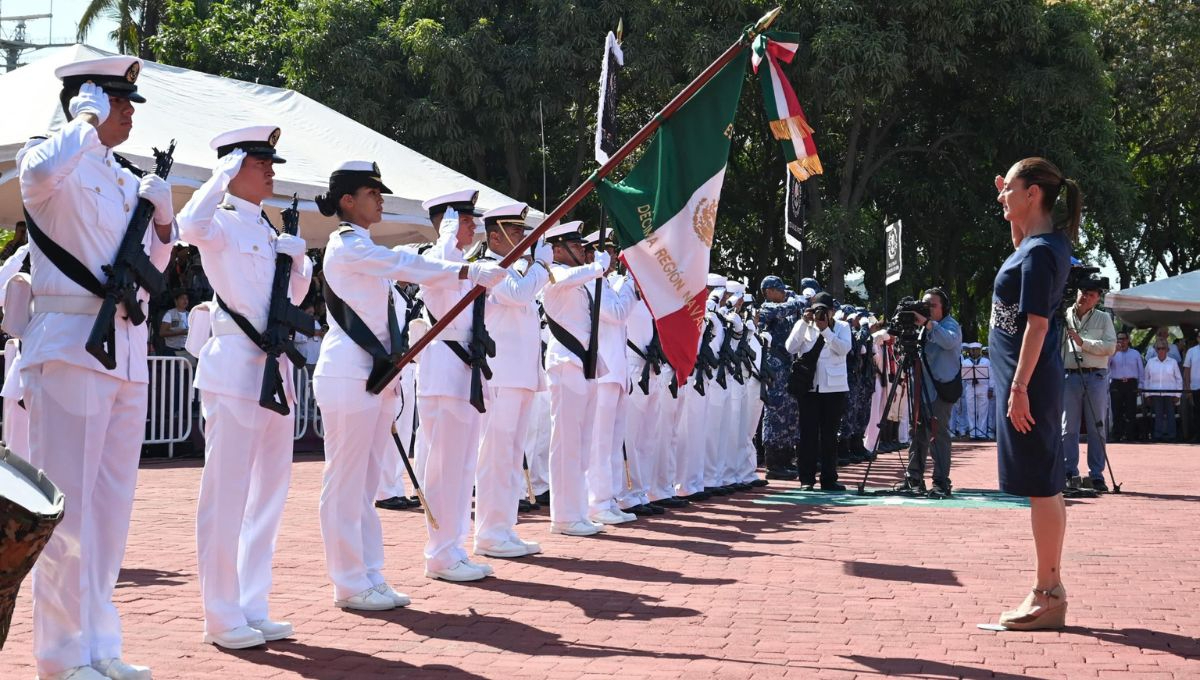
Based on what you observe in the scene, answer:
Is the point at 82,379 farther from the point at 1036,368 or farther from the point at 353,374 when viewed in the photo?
the point at 1036,368

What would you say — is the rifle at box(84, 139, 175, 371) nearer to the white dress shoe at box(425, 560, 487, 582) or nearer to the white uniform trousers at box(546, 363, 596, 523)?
the white dress shoe at box(425, 560, 487, 582)

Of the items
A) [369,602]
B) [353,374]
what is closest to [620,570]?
[369,602]

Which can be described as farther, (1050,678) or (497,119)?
(497,119)

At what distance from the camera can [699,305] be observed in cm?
720

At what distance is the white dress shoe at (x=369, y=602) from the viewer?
6.88 metres

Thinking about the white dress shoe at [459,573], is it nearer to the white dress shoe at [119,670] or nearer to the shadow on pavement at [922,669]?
the shadow on pavement at [922,669]

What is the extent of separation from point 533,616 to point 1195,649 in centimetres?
307

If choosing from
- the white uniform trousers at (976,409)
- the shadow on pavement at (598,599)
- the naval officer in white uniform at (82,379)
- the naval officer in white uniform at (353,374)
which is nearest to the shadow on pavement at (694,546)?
the shadow on pavement at (598,599)

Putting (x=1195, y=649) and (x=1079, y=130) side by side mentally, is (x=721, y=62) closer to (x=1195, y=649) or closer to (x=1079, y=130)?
(x=1195, y=649)

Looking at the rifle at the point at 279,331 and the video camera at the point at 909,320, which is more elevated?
the video camera at the point at 909,320

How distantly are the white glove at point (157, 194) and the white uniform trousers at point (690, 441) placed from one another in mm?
8301

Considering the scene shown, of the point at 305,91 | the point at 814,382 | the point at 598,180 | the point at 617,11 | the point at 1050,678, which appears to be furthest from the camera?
the point at 305,91

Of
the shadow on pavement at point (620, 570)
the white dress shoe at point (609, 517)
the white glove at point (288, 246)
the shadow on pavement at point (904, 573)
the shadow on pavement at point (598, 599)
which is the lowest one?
the shadow on pavement at point (598, 599)

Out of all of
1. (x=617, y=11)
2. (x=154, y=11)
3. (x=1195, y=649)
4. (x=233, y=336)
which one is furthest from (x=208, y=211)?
(x=154, y=11)
